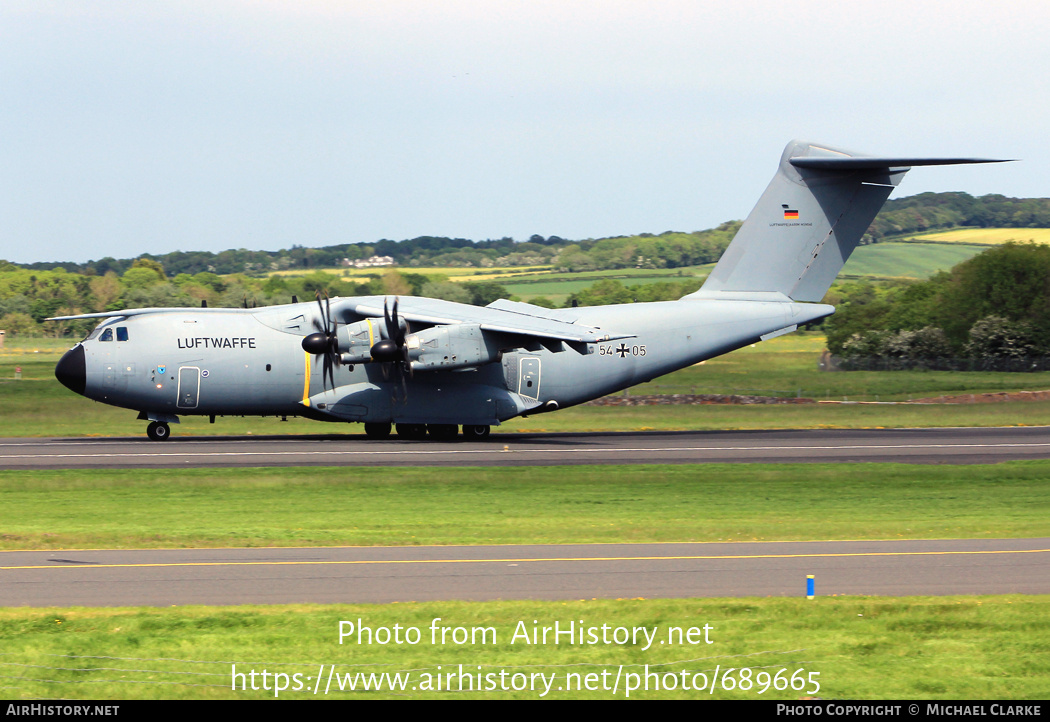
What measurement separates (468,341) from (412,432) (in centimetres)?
494

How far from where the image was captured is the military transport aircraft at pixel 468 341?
33.2 metres

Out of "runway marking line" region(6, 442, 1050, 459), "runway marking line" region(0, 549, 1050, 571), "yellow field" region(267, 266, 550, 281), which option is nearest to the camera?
"runway marking line" region(0, 549, 1050, 571)

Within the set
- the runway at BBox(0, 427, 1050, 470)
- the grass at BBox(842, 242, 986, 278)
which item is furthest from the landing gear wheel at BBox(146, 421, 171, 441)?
the grass at BBox(842, 242, 986, 278)

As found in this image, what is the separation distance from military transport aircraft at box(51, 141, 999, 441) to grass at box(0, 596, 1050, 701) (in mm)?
18846

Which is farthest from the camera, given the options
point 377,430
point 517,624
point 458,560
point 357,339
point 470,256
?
point 470,256

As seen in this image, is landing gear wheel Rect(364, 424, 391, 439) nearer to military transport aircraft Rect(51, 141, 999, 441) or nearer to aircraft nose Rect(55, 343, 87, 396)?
military transport aircraft Rect(51, 141, 999, 441)

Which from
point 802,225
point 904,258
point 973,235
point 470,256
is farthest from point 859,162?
point 973,235

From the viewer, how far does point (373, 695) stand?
947 centimetres

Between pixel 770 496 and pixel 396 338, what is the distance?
1363 cm

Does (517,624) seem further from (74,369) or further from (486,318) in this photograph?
(74,369)

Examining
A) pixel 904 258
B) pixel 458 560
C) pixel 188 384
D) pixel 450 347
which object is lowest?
pixel 458 560

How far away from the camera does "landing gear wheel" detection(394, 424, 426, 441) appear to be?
36812mm

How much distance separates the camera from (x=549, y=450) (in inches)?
1298
